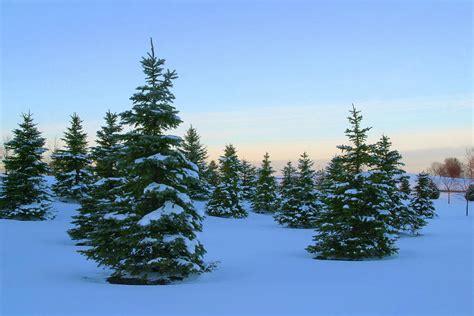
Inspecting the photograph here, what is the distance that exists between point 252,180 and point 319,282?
47813mm

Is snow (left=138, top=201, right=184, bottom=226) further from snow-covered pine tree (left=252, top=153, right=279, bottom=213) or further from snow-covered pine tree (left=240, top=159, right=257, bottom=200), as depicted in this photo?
snow-covered pine tree (left=240, top=159, right=257, bottom=200)

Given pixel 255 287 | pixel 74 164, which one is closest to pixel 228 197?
pixel 74 164

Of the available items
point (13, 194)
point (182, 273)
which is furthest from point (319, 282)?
point (13, 194)

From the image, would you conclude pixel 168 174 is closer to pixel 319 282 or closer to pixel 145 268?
pixel 145 268

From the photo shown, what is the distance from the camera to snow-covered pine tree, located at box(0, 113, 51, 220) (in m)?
28.5

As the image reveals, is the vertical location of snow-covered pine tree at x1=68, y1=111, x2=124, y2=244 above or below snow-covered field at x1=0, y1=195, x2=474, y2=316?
above

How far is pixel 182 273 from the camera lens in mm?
12422

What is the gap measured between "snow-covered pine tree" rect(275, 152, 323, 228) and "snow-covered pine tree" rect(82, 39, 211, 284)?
77.5 ft

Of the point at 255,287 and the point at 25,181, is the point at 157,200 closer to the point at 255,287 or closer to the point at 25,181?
the point at 255,287

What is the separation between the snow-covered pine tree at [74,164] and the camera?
114 ft

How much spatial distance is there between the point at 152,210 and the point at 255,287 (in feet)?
13.5

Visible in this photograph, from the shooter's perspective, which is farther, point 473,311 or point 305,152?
point 305,152

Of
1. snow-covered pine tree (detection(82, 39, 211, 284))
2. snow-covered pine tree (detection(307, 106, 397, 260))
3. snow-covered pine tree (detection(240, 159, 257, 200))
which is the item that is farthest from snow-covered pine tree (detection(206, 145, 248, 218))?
snow-covered pine tree (detection(82, 39, 211, 284))

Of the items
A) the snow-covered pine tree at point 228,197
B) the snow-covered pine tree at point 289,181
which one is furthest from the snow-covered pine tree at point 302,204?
the snow-covered pine tree at point 228,197
